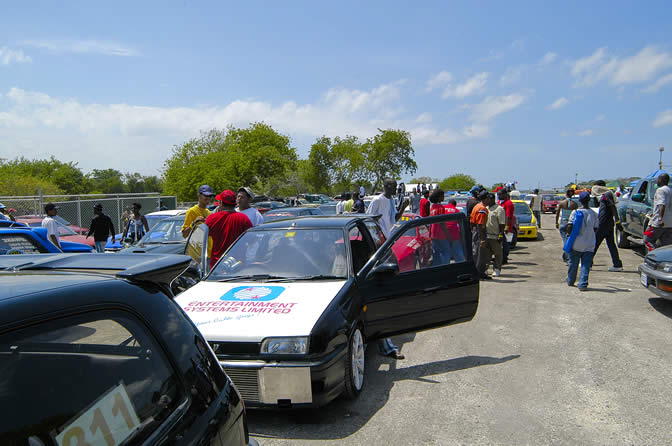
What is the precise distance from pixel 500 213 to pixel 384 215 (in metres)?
2.97

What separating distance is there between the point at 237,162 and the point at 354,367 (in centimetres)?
4914

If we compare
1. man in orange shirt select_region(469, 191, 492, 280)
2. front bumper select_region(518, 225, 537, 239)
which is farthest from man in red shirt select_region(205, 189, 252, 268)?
front bumper select_region(518, 225, 537, 239)

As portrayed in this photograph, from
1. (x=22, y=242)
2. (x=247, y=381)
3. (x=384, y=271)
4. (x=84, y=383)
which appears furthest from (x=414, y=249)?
(x=22, y=242)

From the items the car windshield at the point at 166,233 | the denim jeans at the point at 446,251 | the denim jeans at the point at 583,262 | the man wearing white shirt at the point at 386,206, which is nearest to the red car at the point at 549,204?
the denim jeans at the point at 583,262

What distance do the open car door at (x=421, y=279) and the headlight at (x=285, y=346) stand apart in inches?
45.2

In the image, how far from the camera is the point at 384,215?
907 centimetres

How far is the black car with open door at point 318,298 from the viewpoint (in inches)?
154

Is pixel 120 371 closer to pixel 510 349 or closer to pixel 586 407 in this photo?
pixel 586 407

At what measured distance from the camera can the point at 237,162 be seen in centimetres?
5188

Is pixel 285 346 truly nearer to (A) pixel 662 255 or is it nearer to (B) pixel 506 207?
(A) pixel 662 255

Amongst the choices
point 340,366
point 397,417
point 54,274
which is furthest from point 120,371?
point 397,417

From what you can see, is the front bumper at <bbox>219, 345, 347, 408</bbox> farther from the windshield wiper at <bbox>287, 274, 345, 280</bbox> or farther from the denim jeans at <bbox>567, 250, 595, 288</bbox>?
the denim jeans at <bbox>567, 250, 595, 288</bbox>

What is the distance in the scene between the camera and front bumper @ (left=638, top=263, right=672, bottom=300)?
717 centimetres

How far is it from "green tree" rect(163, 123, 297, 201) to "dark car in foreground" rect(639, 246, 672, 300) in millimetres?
41621
